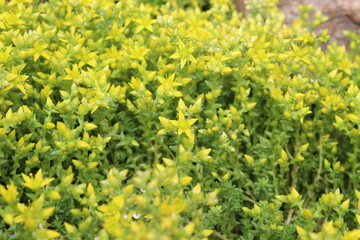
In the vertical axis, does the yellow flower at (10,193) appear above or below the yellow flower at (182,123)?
above

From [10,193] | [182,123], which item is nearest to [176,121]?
[182,123]

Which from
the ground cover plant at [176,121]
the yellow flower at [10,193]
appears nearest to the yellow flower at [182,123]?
the ground cover plant at [176,121]

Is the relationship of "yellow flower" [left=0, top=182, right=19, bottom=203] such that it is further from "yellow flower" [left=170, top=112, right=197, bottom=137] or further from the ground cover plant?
"yellow flower" [left=170, top=112, right=197, bottom=137]

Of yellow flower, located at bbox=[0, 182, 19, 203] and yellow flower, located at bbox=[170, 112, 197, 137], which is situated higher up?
yellow flower, located at bbox=[0, 182, 19, 203]

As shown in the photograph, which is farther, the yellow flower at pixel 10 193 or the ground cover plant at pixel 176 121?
the ground cover plant at pixel 176 121

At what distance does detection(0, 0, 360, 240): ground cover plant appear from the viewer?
235 centimetres

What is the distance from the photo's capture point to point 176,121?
7.87 ft

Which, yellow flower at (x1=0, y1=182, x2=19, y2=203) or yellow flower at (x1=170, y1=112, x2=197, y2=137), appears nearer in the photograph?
yellow flower at (x1=0, y1=182, x2=19, y2=203)

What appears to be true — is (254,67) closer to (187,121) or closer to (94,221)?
(187,121)

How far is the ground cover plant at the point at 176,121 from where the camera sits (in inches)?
92.4

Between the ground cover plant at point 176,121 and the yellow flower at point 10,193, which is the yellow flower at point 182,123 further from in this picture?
the yellow flower at point 10,193

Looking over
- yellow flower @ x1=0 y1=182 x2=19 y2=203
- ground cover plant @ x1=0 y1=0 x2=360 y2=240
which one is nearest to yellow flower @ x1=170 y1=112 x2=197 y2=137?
ground cover plant @ x1=0 y1=0 x2=360 y2=240

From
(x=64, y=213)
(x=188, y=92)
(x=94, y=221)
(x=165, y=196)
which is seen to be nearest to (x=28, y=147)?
(x=64, y=213)

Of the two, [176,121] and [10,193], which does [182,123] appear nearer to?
[176,121]
